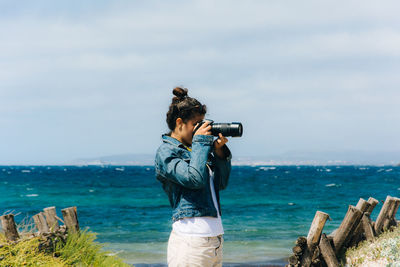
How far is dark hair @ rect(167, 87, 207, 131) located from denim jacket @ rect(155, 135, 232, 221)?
17 centimetres

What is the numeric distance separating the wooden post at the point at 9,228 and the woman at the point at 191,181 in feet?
9.90

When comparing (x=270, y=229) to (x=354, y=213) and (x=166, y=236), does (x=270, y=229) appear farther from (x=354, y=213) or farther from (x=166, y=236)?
(x=354, y=213)

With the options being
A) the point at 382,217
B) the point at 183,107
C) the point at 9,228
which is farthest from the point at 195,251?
the point at 382,217

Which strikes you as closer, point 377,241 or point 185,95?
point 185,95

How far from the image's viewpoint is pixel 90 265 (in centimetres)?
576

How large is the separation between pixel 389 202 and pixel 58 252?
19.4ft

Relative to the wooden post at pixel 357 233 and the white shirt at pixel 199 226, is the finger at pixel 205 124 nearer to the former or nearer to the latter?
the white shirt at pixel 199 226

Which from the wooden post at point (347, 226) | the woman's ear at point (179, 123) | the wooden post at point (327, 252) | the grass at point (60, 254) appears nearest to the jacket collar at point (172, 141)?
the woman's ear at point (179, 123)

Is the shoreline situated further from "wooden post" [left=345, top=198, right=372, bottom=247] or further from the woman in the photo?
the woman

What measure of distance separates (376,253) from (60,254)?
14.9 ft

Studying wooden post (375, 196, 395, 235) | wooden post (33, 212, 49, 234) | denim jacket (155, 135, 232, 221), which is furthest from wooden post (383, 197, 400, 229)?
denim jacket (155, 135, 232, 221)

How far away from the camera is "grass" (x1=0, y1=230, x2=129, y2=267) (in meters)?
5.16

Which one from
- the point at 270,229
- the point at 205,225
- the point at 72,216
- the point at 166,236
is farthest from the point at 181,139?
the point at 270,229

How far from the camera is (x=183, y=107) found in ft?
10.6
